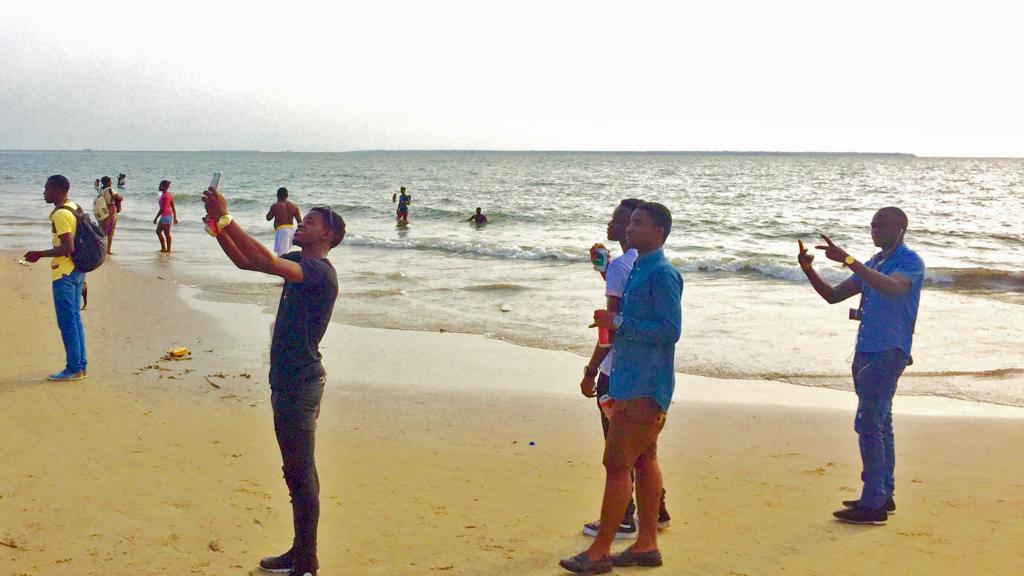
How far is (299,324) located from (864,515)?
382cm

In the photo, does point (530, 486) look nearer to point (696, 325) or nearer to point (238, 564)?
point (238, 564)

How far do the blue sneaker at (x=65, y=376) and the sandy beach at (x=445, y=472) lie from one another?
109 mm

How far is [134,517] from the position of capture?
15.5ft

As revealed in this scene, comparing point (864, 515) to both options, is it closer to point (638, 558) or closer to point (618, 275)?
point (638, 558)

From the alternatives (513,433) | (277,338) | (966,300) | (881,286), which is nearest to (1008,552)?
(881,286)

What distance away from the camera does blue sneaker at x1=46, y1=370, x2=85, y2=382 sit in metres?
7.72

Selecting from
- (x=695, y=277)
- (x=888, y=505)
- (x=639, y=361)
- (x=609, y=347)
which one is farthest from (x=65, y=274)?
(x=695, y=277)

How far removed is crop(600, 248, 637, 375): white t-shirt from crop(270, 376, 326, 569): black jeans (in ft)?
5.49

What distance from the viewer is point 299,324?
3.89m

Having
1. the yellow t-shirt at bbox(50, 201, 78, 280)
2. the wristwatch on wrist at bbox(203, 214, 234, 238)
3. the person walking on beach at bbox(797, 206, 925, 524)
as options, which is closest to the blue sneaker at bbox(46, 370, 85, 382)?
the yellow t-shirt at bbox(50, 201, 78, 280)

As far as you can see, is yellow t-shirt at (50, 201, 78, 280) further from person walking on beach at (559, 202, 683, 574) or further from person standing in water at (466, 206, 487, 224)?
person standing in water at (466, 206, 487, 224)

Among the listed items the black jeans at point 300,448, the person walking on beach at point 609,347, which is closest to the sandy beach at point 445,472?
the person walking on beach at point 609,347

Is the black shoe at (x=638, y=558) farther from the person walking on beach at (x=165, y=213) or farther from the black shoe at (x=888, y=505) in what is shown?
the person walking on beach at (x=165, y=213)

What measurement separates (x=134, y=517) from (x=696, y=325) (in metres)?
9.50
